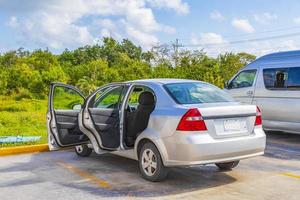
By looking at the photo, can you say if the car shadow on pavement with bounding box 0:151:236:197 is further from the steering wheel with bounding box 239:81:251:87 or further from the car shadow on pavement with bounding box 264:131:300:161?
the steering wheel with bounding box 239:81:251:87

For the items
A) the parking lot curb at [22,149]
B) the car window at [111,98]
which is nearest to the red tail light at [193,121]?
the car window at [111,98]

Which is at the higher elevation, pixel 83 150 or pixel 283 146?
pixel 83 150

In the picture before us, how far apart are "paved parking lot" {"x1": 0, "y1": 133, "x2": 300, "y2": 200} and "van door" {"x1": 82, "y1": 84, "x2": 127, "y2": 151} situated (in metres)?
0.55

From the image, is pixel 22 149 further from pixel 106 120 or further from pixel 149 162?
pixel 149 162

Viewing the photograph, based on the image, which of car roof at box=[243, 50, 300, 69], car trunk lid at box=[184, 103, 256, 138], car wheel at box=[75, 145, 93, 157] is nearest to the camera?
car trunk lid at box=[184, 103, 256, 138]

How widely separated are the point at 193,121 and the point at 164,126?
488mm

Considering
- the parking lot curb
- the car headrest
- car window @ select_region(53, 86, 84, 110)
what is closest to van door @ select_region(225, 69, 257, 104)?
car window @ select_region(53, 86, 84, 110)

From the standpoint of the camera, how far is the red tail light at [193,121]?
5625 mm

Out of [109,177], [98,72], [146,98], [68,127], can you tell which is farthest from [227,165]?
[98,72]

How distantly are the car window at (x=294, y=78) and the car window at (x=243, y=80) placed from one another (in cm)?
119

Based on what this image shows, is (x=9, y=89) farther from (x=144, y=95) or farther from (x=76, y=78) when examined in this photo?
(x=144, y=95)

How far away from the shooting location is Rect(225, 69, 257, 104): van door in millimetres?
11102

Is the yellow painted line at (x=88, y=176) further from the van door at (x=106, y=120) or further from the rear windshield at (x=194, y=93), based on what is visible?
the rear windshield at (x=194, y=93)

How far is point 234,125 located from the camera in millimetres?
5926
